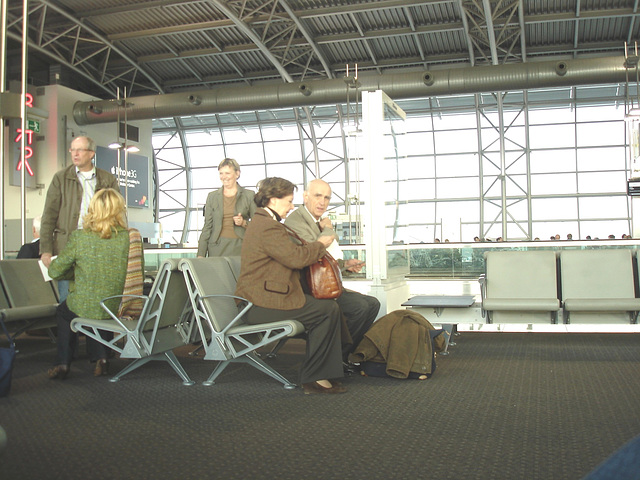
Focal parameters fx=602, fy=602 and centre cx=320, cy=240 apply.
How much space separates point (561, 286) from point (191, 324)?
3.53 m

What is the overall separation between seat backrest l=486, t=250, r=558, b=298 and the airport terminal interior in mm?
21

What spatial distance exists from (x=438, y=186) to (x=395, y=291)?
45.7ft

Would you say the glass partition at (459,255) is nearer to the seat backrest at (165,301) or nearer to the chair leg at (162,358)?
the seat backrest at (165,301)

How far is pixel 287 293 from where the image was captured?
3766 mm

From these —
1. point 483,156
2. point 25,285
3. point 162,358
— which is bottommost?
point 162,358

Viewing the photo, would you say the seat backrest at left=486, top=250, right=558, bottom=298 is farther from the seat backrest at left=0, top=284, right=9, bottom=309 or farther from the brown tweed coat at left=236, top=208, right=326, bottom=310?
the seat backrest at left=0, top=284, right=9, bottom=309

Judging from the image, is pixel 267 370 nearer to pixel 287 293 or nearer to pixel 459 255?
pixel 287 293

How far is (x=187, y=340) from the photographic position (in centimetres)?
441

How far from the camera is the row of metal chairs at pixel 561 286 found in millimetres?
5145

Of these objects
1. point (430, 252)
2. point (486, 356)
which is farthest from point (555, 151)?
point (486, 356)

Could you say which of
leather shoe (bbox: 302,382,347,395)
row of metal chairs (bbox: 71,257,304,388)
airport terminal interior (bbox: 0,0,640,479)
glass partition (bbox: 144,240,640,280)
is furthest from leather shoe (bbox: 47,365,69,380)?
glass partition (bbox: 144,240,640,280)

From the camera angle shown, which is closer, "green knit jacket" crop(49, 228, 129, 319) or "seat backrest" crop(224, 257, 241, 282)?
"green knit jacket" crop(49, 228, 129, 319)

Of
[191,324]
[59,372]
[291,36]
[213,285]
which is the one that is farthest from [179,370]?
[291,36]

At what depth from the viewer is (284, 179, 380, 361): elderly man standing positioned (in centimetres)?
434
